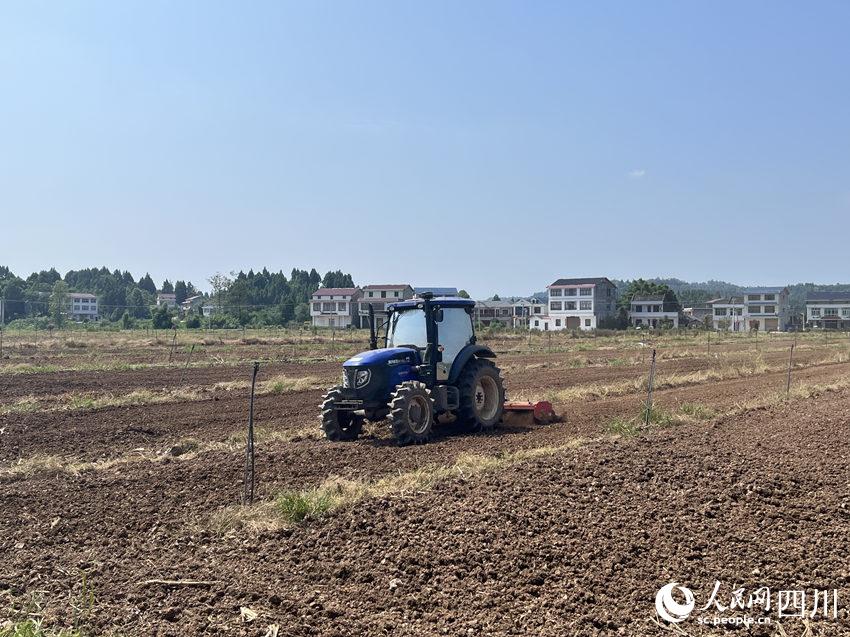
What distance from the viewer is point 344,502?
7.21 metres

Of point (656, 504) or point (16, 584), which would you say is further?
point (656, 504)

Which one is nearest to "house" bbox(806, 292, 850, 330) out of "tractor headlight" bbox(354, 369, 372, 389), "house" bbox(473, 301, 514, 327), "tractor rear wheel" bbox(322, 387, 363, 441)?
"house" bbox(473, 301, 514, 327)

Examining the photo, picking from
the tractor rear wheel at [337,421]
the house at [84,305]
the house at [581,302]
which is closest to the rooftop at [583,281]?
the house at [581,302]

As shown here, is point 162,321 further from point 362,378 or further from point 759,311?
point 759,311

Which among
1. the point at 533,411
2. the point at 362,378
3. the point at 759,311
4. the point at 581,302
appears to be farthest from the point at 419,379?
the point at 759,311

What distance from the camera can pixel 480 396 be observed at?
12.8 m

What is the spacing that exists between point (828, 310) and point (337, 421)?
4755 inches

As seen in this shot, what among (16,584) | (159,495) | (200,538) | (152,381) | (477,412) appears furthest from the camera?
(152,381)

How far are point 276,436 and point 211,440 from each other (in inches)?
42.9

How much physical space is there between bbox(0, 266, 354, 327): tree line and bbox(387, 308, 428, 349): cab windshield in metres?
39.8

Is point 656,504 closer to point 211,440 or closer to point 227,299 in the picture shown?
point 211,440

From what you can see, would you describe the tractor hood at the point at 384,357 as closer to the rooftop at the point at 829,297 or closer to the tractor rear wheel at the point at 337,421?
the tractor rear wheel at the point at 337,421

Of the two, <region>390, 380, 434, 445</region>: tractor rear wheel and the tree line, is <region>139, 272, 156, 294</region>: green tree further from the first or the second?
<region>390, 380, 434, 445</region>: tractor rear wheel

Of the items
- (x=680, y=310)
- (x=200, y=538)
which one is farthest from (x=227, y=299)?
(x=200, y=538)
